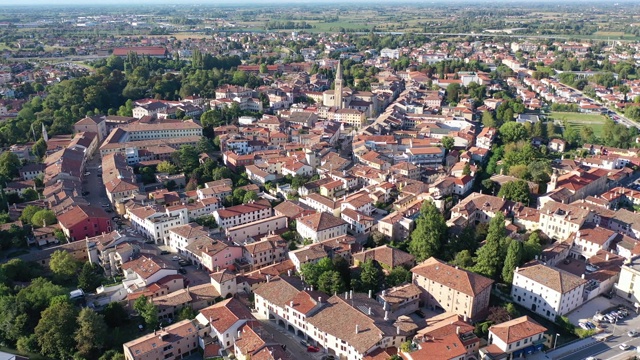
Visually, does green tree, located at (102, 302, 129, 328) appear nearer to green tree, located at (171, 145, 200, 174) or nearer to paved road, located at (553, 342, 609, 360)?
green tree, located at (171, 145, 200, 174)

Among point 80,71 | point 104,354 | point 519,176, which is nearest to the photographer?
point 104,354

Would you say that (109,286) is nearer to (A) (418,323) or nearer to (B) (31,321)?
(B) (31,321)

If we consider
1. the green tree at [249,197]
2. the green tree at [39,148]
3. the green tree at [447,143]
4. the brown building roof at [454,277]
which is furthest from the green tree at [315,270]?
the green tree at [39,148]

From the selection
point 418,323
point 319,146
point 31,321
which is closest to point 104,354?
point 31,321

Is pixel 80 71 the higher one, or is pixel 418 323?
pixel 80 71

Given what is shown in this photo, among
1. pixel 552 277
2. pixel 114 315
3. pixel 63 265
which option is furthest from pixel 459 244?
pixel 63 265

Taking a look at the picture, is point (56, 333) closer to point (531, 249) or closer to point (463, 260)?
point (463, 260)
